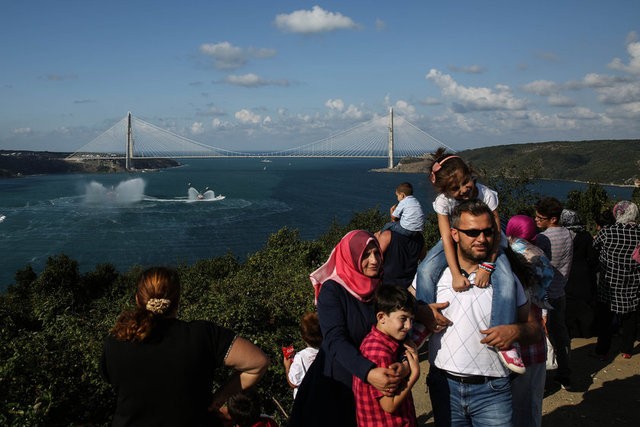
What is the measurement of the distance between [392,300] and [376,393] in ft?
1.09

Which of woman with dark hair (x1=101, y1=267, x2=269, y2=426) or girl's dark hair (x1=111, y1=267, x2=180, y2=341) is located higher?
girl's dark hair (x1=111, y1=267, x2=180, y2=341)

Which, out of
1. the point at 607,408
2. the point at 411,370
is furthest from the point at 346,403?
the point at 607,408

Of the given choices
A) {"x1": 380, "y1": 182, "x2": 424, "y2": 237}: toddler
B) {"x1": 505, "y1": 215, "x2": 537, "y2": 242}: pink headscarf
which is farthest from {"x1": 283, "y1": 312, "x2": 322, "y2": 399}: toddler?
{"x1": 380, "y1": 182, "x2": 424, "y2": 237}: toddler

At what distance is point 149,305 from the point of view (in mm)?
1684

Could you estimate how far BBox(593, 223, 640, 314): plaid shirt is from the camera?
391 cm

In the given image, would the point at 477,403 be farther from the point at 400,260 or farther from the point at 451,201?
the point at 400,260

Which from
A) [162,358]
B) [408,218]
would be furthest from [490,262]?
[408,218]

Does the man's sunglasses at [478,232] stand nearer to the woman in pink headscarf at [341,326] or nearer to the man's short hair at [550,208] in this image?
the woman in pink headscarf at [341,326]

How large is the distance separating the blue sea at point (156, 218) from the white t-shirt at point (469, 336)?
67.7 ft

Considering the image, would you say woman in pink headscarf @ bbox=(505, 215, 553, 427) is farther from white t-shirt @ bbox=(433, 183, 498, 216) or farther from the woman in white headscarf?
the woman in white headscarf

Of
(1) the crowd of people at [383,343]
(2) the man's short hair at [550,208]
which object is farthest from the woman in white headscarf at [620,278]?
(1) the crowd of people at [383,343]

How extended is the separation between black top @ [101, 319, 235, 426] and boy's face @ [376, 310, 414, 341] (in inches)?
22.2

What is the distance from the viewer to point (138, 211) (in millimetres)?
59312

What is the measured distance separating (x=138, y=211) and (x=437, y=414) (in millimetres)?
61289
